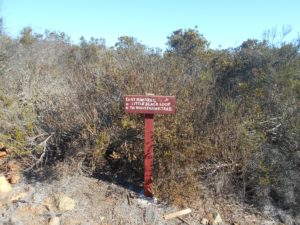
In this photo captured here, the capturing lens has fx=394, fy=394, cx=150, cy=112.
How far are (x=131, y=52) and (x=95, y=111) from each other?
153 cm

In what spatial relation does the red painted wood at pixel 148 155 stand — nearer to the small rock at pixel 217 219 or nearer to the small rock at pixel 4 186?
the small rock at pixel 217 219

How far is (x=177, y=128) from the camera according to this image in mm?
5754

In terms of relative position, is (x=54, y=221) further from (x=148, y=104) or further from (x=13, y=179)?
(x=148, y=104)

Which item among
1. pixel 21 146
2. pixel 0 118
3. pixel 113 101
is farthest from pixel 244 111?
pixel 0 118

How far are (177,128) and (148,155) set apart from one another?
0.62 m

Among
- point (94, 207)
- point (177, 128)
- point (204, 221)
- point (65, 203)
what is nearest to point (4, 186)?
point (65, 203)

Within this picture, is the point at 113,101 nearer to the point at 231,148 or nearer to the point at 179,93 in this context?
the point at 179,93

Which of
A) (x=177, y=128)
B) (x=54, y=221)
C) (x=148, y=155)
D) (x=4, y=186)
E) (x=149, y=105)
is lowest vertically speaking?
(x=54, y=221)

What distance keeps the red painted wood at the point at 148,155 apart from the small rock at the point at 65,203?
1.03 m

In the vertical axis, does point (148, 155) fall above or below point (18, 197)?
above

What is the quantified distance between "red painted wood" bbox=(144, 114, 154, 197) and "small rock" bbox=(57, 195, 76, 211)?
40.5 inches

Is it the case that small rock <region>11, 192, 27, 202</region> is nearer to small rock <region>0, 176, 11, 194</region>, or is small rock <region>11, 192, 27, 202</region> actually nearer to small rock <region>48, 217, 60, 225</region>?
small rock <region>0, 176, 11, 194</region>

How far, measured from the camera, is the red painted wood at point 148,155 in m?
5.41

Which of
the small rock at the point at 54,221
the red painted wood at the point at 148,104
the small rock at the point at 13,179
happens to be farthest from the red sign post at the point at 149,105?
the small rock at the point at 13,179
